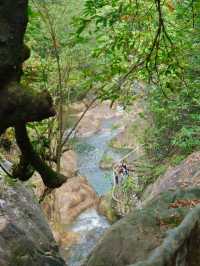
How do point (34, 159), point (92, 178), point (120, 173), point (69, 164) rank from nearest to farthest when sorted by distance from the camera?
point (34, 159), point (120, 173), point (69, 164), point (92, 178)

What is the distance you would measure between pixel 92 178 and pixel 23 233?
44.3 ft

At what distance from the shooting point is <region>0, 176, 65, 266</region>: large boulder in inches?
234

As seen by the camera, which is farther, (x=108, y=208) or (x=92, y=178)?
(x=92, y=178)

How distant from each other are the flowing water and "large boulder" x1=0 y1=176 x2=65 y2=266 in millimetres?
5308

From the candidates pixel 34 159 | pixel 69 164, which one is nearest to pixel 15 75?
pixel 34 159

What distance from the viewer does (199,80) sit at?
11.2 m

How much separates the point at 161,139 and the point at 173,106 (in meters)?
1.90

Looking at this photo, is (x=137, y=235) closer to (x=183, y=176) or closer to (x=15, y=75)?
(x=15, y=75)

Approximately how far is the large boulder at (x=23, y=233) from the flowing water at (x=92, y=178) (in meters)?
5.31

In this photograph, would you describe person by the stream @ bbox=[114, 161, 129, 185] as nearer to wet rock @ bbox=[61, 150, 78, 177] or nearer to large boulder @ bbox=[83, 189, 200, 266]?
wet rock @ bbox=[61, 150, 78, 177]

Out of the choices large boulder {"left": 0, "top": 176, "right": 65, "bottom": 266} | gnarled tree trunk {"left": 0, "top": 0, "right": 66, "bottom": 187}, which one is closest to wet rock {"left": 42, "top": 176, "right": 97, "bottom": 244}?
large boulder {"left": 0, "top": 176, "right": 65, "bottom": 266}

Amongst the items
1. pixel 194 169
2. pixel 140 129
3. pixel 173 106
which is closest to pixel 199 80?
pixel 173 106

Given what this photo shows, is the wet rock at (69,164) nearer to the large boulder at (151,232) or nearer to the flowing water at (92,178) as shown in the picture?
the flowing water at (92,178)

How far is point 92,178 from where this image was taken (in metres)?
19.8
